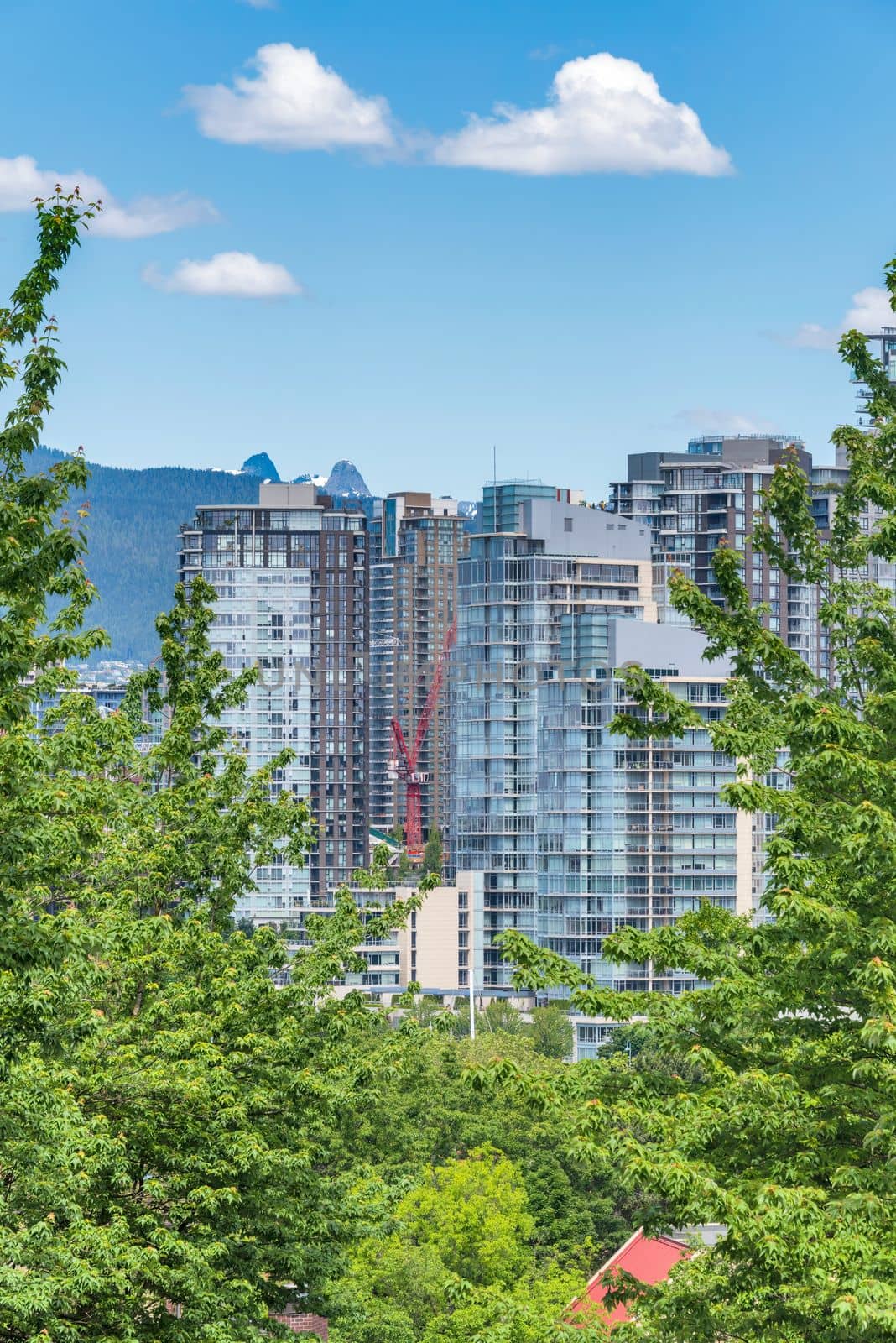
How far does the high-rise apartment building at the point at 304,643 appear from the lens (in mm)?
154375

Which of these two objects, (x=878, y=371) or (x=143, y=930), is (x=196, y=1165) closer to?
(x=143, y=930)

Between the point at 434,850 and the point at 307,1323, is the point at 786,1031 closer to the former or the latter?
the point at 307,1323

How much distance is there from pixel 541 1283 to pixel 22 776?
91.9 feet

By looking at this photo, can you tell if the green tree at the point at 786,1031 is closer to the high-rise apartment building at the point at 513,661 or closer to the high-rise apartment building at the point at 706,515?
the high-rise apartment building at the point at 513,661

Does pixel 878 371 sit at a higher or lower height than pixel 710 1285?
higher

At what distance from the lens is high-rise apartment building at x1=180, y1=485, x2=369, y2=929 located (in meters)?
154

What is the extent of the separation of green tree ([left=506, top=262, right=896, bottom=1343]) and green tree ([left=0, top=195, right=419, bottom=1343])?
4386 mm

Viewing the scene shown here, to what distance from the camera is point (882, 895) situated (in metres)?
15.6

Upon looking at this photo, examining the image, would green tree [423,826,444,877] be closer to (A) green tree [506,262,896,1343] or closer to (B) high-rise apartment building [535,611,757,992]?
(B) high-rise apartment building [535,611,757,992]

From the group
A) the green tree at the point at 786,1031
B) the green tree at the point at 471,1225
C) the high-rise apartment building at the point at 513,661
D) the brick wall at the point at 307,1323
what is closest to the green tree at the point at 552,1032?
the high-rise apartment building at the point at 513,661

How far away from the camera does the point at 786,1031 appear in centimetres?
1622

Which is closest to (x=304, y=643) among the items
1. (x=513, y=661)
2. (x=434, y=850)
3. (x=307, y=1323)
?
(x=434, y=850)

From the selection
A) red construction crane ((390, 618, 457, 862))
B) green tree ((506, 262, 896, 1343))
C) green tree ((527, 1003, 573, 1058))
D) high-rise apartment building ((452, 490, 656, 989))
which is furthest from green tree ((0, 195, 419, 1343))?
red construction crane ((390, 618, 457, 862))

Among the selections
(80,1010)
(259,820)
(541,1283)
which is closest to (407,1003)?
(259,820)
